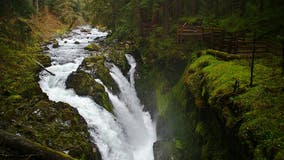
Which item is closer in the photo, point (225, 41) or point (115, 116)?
point (115, 116)

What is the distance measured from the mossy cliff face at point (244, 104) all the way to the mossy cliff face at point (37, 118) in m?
5.23

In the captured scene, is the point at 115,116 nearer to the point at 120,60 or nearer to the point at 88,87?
the point at 88,87

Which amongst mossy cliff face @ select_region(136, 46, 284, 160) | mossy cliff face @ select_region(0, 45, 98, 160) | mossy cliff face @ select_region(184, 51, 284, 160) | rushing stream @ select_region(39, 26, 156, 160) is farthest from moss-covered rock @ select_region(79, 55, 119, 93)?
mossy cliff face @ select_region(184, 51, 284, 160)

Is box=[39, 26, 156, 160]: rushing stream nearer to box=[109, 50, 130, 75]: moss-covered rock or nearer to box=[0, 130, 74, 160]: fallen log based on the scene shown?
box=[109, 50, 130, 75]: moss-covered rock

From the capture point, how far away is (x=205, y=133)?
12477 millimetres

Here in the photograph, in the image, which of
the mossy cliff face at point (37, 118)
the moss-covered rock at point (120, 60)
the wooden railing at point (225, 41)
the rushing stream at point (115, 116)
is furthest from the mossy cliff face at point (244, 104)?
the moss-covered rock at point (120, 60)

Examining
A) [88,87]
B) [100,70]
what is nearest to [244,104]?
[88,87]

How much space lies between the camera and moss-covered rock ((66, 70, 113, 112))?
1762cm

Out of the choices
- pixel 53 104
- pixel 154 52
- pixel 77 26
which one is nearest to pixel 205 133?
pixel 53 104

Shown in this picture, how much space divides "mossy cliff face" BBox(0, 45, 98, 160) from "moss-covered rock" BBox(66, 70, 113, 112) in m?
2.48

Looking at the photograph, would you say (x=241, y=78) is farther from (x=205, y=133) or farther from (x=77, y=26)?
(x=77, y=26)

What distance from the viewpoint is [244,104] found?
9.48 m

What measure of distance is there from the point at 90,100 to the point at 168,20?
41.0 ft

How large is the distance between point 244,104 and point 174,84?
11.3 m
